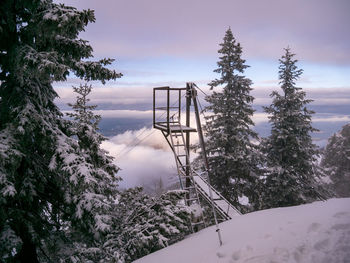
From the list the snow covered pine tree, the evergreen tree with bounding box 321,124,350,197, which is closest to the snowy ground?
the snow covered pine tree

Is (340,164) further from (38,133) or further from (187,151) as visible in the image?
(38,133)

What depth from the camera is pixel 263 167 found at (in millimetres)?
17359

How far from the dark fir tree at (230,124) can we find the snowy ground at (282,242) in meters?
9.52

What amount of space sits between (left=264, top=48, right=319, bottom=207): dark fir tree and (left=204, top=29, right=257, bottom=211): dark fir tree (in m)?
1.53

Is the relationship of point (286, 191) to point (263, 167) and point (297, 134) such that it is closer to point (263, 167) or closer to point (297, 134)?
point (263, 167)

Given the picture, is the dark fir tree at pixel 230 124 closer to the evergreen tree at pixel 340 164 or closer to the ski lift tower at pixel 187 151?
the ski lift tower at pixel 187 151

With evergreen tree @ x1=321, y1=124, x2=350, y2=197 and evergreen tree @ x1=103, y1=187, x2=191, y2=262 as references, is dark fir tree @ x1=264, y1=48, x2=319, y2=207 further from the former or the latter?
evergreen tree @ x1=321, y1=124, x2=350, y2=197

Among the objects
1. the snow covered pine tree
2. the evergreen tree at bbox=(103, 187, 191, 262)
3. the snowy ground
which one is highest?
the snow covered pine tree

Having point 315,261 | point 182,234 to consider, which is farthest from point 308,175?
point 315,261

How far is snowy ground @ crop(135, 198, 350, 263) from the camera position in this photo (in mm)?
4098

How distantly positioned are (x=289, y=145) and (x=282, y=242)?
12799mm

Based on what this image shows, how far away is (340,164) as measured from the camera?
2717 cm

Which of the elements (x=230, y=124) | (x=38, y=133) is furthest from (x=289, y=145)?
(x=38, y=133)

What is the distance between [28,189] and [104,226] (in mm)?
2106
